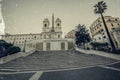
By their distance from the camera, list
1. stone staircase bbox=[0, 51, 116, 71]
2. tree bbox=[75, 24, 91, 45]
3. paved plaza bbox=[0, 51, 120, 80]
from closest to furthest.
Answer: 1. paved plaza bbox=[0, 51, 120, 80]
2. stone staircase bbox=[0, 51, 116, 71]
3. tree bbox=[75, 24, 91, 45]

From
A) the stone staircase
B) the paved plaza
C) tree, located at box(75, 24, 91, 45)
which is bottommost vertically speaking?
the stone staircase

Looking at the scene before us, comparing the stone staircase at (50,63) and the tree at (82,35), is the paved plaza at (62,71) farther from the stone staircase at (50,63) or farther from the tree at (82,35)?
the tree at (82,35)

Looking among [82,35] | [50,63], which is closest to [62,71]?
[50,63]

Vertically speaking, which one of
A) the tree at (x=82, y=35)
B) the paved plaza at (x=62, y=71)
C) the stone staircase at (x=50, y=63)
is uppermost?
the tree at (x=82, y=35)

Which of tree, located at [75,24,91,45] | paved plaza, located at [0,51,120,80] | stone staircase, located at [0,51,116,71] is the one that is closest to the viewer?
paved plaza, located at [0,51,120,80]

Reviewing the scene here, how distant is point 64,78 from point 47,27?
121 feet

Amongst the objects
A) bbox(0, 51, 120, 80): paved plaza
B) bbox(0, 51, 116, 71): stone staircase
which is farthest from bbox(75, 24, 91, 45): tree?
bbox(0, 51, 120, 80): paved plaza

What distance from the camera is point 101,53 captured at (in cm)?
1555

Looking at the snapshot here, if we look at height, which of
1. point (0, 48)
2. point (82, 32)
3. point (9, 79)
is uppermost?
point (82, 32)

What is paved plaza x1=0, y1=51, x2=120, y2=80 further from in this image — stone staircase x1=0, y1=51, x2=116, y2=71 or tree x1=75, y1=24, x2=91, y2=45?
tree x1=75, y1=24, x2=91, y2=45

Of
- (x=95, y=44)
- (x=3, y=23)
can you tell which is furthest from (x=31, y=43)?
(x=3, y=23)

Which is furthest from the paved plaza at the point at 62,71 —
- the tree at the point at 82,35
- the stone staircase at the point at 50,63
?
the tree at the point at 82,35

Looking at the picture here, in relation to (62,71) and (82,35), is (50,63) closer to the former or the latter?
(62,71)

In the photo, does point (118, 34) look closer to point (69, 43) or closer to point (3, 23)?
point (69, 43)
